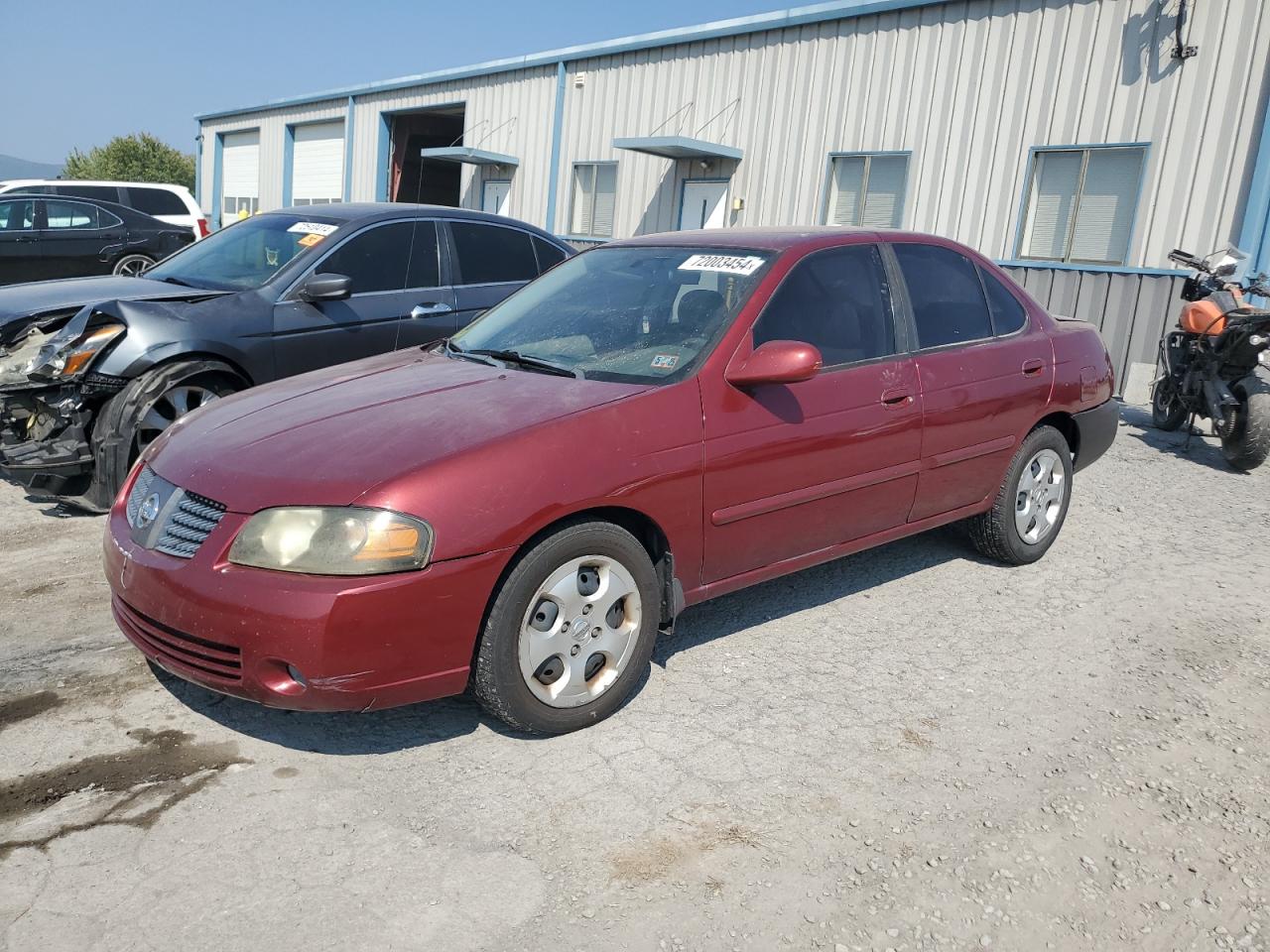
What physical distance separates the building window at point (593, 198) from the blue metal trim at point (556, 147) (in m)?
0.45

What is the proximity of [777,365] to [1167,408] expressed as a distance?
680 centimetres

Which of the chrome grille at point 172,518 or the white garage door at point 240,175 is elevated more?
the white garage door at point 240,175

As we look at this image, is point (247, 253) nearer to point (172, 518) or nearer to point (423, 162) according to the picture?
point (172, 518)

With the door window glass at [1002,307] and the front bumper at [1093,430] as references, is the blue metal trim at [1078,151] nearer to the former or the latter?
the front bumper at [1093,430]

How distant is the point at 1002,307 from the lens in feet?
16.4

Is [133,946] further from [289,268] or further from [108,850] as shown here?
[289,268]

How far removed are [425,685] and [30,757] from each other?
128 centimetres

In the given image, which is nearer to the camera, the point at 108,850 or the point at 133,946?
the point at 133,946

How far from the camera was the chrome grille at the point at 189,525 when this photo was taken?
3092 mm

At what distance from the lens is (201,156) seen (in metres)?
33.1

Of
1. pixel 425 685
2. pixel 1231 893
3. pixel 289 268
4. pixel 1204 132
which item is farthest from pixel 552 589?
pixel 1204 132

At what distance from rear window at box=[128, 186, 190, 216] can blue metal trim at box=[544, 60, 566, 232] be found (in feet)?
20.8

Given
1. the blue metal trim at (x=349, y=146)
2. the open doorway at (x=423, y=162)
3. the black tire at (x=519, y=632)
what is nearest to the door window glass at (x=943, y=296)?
the black tire at (x=519, y=632)

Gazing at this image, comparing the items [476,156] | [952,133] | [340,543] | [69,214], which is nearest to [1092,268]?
[952,133]
